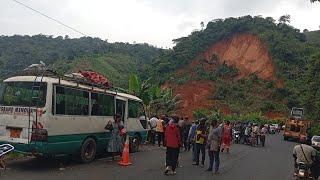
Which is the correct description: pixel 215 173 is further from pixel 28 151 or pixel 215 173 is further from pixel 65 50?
pixel 65 50

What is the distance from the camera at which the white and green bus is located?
Result: 39.4ft

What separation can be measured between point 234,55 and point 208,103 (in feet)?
78.4

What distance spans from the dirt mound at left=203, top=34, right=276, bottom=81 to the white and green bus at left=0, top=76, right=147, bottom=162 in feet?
274

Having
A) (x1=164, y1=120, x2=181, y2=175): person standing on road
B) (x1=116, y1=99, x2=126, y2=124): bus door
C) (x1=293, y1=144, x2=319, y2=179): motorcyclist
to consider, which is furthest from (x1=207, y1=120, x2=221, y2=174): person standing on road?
(x1=116, y1=99, x2=126, y2=124): bus door

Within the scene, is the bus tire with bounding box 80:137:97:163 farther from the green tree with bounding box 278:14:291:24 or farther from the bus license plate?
the green tree with bounding box 278:14:291:24

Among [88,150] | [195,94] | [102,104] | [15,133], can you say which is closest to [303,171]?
[88,150]

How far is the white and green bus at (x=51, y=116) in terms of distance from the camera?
12000mm

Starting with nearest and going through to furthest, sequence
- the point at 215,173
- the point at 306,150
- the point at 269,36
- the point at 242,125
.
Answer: the point at 306,150 < the point at 215,173 < the point at 242,125 < the point at 269,36

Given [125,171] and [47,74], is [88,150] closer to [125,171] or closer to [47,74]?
[125,171]

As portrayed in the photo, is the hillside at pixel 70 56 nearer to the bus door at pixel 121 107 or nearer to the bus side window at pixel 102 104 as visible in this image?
the bus door at pixel 121 107

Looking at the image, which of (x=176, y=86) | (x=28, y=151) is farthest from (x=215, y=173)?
(x=176, y=86)

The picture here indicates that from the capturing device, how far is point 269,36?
98750 millimetres

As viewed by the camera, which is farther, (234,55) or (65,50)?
(65,50)

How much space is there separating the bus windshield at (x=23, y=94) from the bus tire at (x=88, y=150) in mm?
2405
